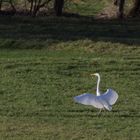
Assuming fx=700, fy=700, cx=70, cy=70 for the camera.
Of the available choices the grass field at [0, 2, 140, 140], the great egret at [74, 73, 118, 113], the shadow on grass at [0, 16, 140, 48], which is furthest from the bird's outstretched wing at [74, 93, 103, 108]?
the shadow on grass at [0, 16, 140, 48]

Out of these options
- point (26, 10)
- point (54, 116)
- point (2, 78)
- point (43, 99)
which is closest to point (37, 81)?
point (2, 78)

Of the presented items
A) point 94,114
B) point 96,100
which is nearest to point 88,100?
point 96,100

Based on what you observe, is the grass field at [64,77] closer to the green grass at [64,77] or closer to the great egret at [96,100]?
the green grass at [64,77]

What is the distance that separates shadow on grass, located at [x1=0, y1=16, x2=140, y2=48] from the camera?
70.1 feet

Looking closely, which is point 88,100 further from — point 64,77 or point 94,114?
point 64,77

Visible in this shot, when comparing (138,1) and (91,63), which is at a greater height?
(91,63)

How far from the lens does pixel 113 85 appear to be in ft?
46.0

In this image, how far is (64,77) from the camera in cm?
1476

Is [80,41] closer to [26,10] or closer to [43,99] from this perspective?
[43,99]

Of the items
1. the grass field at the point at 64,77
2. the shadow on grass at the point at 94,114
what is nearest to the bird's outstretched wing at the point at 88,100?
the grass field at the point at 64,77

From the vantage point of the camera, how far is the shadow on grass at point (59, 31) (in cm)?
2138

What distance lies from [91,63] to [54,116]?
592cm

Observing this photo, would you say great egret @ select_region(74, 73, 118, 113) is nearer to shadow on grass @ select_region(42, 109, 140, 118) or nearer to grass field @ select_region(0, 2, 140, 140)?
grass field @ select_region(0, 2, 140, 140)

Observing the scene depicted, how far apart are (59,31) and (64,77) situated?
29.7 ft
